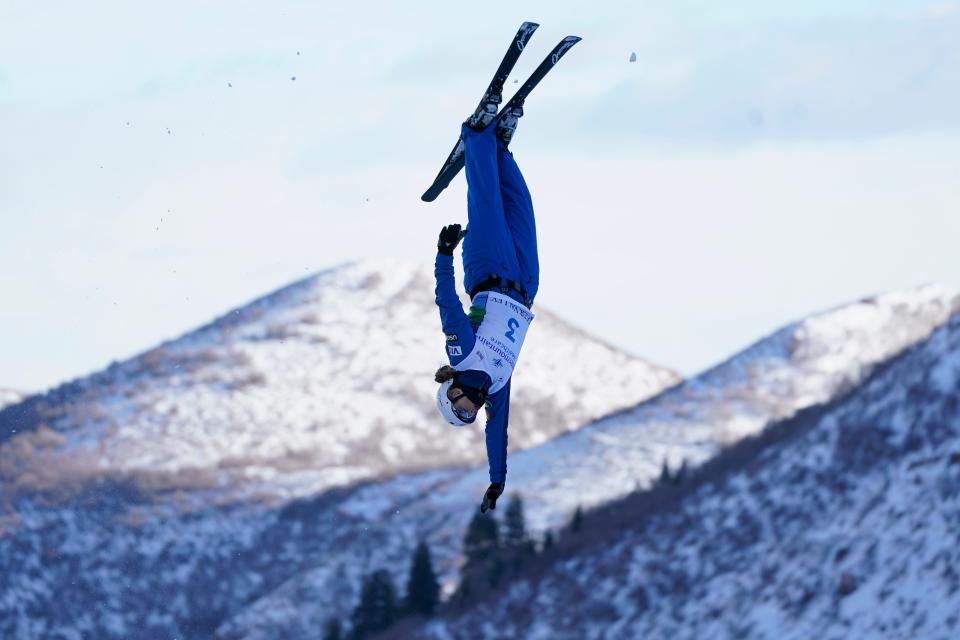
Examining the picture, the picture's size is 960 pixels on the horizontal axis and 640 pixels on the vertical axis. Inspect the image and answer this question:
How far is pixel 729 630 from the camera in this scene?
50.9m

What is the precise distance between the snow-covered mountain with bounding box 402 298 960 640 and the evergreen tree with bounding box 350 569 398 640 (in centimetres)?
274

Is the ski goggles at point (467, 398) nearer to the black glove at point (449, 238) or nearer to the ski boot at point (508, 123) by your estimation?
the black glove at point (449, 238)

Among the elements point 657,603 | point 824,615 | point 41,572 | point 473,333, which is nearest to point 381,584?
point 657,603

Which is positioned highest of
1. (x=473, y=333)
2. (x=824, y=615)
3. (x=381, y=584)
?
(x=473, y=333)

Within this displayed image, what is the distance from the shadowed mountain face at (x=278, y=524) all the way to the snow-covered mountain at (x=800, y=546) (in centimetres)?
1428

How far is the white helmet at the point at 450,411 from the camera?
17.0 meters

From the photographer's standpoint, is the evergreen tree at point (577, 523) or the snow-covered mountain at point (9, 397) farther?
the snow-covered mountain at point (9, 397)

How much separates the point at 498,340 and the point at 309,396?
12951cm

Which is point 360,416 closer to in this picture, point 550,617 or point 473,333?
point 550,617

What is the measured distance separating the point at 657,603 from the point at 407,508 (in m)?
41.3

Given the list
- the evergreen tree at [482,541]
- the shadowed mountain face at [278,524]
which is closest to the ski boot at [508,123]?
the evergreen tree at [482,541]

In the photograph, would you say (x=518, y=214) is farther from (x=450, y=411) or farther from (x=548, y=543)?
(x=548, y=543)

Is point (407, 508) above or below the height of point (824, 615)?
below

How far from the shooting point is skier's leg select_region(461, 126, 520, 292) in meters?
17.8
